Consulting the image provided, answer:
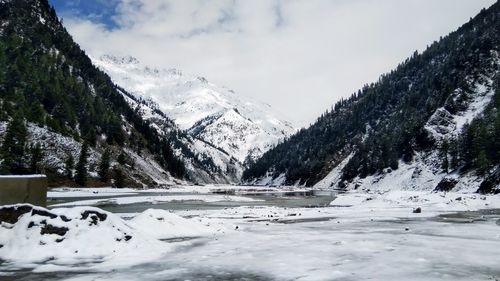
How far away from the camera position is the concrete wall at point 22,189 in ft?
65.9

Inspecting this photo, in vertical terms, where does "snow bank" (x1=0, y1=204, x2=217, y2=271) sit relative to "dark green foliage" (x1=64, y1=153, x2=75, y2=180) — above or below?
below

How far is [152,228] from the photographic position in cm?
2430

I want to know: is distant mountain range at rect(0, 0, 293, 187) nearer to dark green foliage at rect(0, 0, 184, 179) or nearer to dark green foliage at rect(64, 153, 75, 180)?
dark green foliage at rect(0, 0, 184, 179)

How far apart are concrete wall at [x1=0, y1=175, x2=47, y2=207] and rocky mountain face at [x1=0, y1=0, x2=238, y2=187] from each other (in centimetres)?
7356

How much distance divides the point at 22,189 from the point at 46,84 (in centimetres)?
14061

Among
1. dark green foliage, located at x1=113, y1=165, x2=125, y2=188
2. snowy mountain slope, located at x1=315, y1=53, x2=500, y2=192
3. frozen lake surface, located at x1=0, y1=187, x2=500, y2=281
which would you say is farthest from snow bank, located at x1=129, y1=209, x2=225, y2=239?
dark green foliage, located at x1=113, y1=165, x2=125, y2=188

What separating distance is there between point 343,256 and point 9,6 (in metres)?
205

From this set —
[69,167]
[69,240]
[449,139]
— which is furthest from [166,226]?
[449,139]

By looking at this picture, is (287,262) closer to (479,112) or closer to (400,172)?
(400,172)

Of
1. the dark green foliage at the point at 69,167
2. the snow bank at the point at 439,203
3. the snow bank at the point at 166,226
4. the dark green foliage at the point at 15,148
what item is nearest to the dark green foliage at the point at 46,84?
the dark green foliage at the point at 15,148

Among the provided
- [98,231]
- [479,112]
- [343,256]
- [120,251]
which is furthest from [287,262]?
[479,112]

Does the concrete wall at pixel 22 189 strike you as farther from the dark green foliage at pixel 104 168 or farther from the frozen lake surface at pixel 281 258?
the dark green foliage at pixel 104 168

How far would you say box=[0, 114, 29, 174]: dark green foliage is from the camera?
90688mm

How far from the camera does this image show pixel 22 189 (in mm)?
20781
